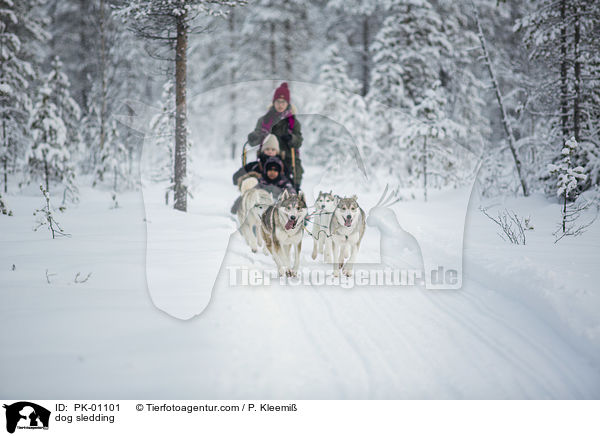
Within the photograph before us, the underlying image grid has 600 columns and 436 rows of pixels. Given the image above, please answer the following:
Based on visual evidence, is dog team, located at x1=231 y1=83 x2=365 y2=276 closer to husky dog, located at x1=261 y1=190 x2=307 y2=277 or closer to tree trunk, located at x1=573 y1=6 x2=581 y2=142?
husky dog, located at x1=261 y1=190 x2=307 y2=277

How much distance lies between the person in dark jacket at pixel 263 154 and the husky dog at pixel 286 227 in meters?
1.86

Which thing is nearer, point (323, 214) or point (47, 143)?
point (323, 214)

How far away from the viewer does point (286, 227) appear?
426cm

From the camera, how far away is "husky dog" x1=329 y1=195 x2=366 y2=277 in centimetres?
414

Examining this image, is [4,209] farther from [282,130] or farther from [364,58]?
[364,58]

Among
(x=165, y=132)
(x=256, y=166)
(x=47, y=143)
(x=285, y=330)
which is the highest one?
(x=165, y=132)

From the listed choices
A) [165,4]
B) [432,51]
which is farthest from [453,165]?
[165,4]

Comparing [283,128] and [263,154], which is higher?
[283,128]

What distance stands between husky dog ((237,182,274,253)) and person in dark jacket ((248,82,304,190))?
1.02m

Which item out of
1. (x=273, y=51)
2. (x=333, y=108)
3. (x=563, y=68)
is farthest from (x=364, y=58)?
(x=563, y=68)

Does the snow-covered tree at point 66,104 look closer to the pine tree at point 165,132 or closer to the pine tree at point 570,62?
the pine tree at point 165,132
